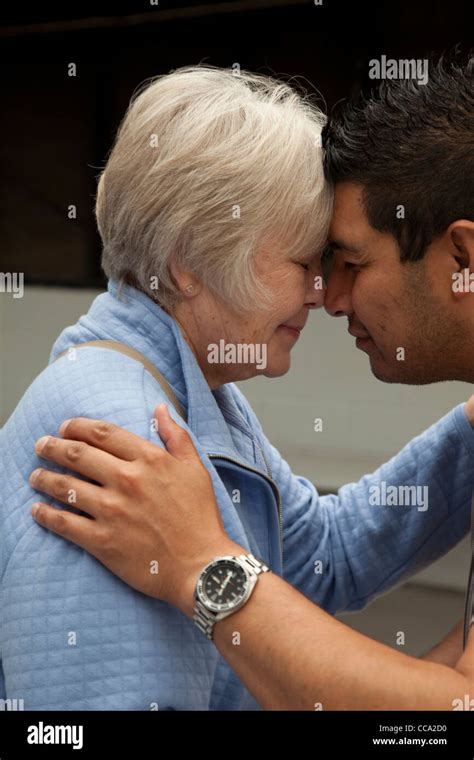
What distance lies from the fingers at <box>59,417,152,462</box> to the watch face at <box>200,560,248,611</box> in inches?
8.3

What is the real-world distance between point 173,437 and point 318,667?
417 mm

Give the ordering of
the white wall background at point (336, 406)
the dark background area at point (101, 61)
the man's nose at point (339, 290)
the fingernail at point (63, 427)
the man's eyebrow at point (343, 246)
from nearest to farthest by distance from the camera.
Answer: the fingernail at point (63, 427) → the man's eyebrow at point (343, 246) → the man's nose at point (339, 290) → the dark background area at point (101, 61) → the white wall background at point (336, 406)

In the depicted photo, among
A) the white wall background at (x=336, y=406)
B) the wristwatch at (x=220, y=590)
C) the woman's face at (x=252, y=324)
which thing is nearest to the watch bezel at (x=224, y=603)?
the wristwatch at (x=220, y=590)

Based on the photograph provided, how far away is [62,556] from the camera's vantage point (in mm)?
1681

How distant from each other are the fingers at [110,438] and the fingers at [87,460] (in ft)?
0.04

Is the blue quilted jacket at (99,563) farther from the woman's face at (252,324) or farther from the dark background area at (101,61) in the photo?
the dark background area at (101,61)

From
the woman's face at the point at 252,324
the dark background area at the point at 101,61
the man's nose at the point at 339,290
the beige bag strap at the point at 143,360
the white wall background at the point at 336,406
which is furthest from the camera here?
the white wall background at the point at 336,406

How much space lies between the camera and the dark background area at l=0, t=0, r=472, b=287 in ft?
14.4

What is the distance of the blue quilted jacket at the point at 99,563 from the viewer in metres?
1.64

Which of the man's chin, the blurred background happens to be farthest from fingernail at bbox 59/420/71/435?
the blurred background

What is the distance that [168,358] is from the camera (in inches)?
74.7

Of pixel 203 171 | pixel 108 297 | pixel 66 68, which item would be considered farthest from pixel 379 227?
pixel 66 68

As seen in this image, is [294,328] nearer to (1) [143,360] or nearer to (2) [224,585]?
(1) [143,360]

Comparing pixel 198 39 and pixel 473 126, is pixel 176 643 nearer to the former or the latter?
pixel 473 126
